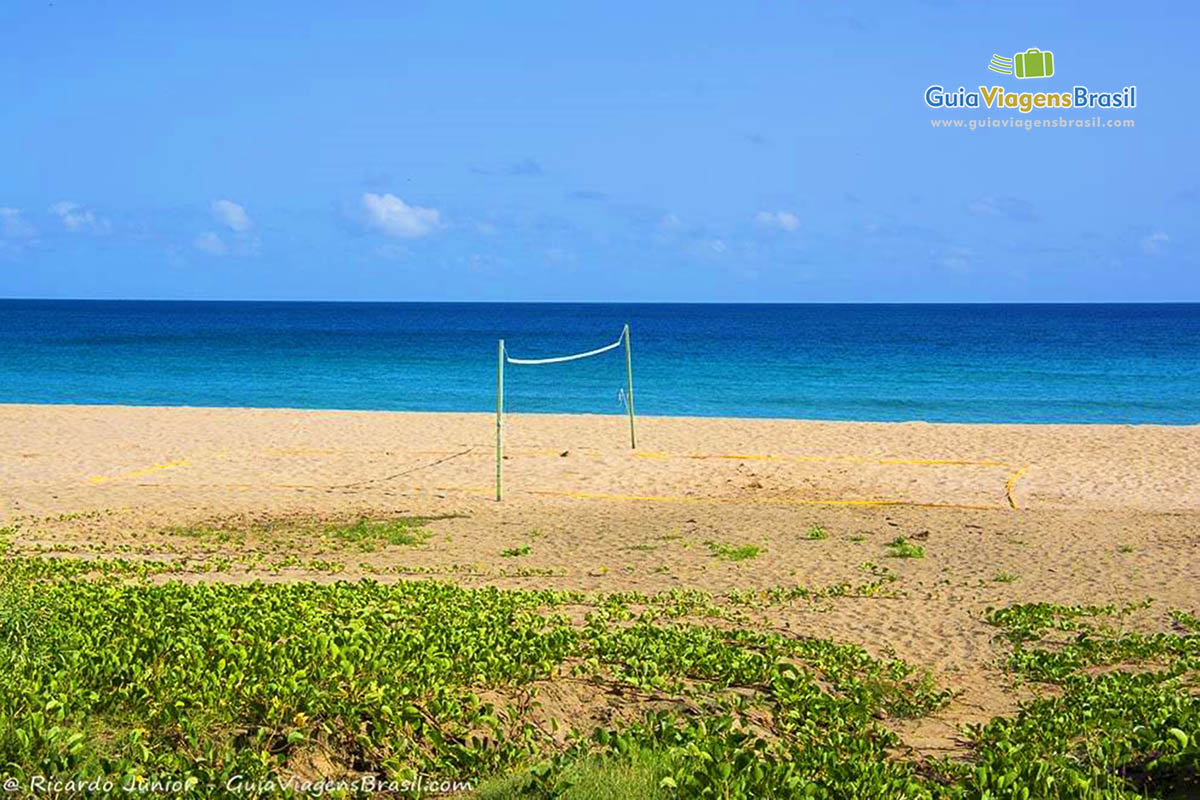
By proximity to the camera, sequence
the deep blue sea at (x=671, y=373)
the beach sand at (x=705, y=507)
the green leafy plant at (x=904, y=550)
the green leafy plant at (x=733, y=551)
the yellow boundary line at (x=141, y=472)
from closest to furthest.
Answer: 1. the beach sand at (x=705, y=507)
2. the green leafy plant at (x=733, y=551)
3. the green leafy plant at (x=904, y=550)
4. the yellow boundary line at (x=141, y=472)
5. the deep blue sea at (x=671, y=373)

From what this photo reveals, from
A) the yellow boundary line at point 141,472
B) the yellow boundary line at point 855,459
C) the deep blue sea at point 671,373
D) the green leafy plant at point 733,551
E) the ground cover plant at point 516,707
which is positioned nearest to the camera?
the ground cover plant at point 516,707

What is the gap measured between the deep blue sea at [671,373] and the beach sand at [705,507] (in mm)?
11102

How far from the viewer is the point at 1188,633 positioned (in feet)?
27.6

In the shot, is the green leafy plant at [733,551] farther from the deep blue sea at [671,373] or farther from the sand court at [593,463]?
the deep blue sea at [671,373]

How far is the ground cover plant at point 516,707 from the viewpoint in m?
4.93

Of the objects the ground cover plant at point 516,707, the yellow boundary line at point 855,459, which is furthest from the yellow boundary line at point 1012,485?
the ground cover plant at point 516,707

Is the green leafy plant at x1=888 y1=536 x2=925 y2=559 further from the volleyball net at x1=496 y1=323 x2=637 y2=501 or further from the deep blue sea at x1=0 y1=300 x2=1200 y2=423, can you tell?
the deep blue sea at x1=0 y1=300 x2=1200 y2=423

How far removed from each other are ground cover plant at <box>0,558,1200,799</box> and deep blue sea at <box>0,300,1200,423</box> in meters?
24.6

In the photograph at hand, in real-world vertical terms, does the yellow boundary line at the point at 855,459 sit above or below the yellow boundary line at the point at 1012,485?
above

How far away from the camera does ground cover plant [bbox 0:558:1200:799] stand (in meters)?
4.93

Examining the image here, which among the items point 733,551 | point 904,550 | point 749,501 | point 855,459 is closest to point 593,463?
point 749,501

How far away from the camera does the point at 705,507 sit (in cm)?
1399

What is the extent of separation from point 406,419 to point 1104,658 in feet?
62.9

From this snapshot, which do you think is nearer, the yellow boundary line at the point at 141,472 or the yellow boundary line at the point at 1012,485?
the yellow boundary line at the point at 1012,485
